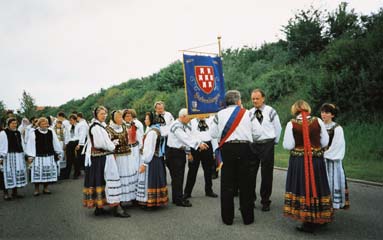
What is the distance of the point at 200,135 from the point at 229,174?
2.89 metres

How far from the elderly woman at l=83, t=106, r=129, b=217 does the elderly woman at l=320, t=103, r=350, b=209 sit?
11.6 feet

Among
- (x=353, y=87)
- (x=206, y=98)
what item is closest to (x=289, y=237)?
Answer: (x=206, y=98)

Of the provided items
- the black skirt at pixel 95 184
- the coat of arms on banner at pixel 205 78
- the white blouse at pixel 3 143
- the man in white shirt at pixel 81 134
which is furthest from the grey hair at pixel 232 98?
the man in white shirt at pixel 81 134

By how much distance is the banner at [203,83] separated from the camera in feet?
30.5

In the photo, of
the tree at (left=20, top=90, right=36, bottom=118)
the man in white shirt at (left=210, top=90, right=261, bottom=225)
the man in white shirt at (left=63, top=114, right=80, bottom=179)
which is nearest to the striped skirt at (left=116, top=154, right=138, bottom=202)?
the man in white shirt at (left=210, top=90, right=261, bottom=225)

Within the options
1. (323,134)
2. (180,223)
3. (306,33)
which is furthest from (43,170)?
(306,33)

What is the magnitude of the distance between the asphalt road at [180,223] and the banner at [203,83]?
280cm

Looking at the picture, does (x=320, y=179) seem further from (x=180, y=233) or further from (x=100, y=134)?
(x=100, y=134)

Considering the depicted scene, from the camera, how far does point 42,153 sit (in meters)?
8.70

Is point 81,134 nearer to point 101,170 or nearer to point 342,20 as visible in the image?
point 101,170

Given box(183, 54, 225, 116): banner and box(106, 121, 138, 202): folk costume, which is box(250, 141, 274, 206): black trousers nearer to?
box(106, 121, 138, 202): folk costume

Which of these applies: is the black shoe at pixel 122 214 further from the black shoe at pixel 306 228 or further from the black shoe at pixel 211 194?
the black shoe at pixel 306 228

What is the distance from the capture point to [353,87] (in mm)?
14148

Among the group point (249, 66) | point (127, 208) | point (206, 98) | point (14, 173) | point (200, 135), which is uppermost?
point (249, 66)
